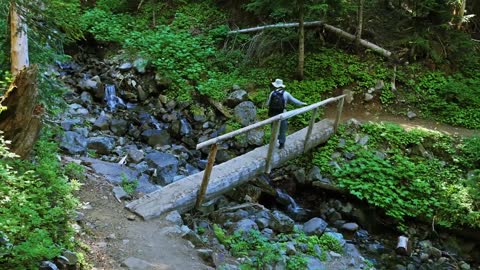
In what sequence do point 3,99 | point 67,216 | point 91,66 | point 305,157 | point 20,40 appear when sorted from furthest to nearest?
point 91,66, point 305,157, point 20,40, point 3,99, point 67,216

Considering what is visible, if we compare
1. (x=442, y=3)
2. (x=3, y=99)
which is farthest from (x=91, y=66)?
(x=442, y=3)

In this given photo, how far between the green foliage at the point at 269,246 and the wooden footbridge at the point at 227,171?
79 cm

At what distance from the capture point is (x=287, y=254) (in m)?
6.72

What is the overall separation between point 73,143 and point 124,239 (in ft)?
14.4

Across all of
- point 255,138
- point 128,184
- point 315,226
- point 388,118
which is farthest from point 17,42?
point 388,118

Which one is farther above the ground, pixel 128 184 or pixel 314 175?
pixel 128 184

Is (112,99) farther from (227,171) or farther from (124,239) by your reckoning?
(124,239)

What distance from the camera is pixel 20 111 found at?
Result: 5734mm

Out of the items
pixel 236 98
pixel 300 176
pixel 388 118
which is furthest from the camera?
pixel 236 98

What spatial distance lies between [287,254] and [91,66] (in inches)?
436

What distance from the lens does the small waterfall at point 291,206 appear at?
9366 mm

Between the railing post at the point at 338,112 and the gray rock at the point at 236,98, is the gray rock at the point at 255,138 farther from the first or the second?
the railing post at the point at 338,112

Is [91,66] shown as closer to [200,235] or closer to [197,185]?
[197,185]

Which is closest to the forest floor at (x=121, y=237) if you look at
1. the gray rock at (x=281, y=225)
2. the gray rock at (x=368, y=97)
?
the gray rock at (x=281, y=225)
